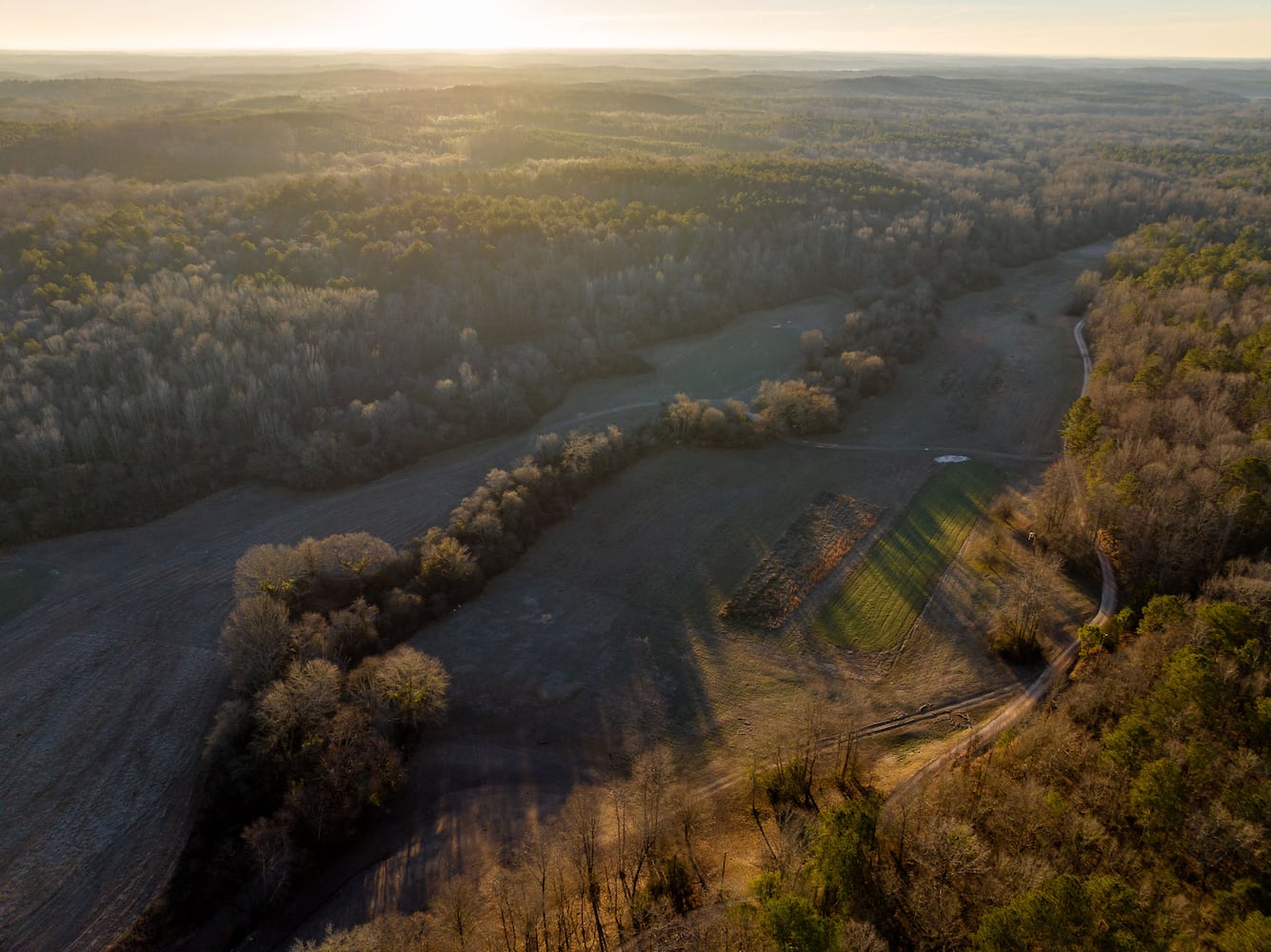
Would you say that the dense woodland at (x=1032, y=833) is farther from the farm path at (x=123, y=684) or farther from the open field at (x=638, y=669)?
the farm path at (x=123, y=684)

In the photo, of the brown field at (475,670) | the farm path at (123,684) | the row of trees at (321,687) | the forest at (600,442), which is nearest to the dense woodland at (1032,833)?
the forest at (600,442)

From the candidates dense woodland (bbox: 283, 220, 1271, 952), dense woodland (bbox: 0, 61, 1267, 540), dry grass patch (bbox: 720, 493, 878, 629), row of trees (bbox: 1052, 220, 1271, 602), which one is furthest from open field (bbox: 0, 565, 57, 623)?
row of trees (bbox: 1052, 220, 1271, 602)

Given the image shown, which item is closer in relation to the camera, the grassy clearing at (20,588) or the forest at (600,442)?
the forest at (600,442)

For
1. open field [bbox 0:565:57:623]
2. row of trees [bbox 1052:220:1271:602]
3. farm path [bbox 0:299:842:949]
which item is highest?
row of trees [bbox 1052:220:1271:602]

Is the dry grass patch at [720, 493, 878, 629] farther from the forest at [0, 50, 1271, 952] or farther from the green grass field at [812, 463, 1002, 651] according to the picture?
the forest at [0, 50, 1271, 952]

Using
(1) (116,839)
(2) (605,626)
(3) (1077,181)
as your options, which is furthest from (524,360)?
(3) (1077,181)

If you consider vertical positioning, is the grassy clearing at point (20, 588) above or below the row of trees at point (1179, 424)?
below

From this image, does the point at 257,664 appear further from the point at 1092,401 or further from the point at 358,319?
the point at 1092,401
